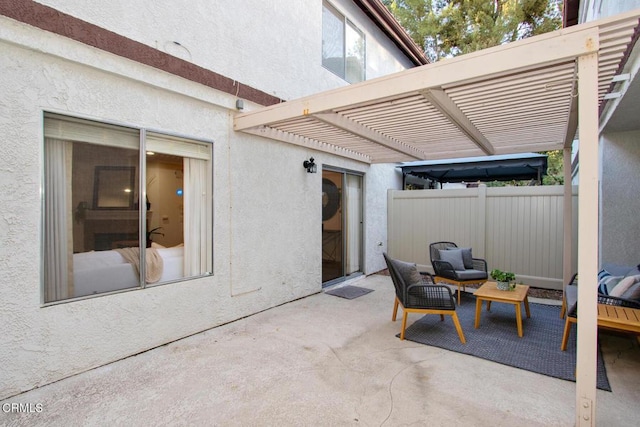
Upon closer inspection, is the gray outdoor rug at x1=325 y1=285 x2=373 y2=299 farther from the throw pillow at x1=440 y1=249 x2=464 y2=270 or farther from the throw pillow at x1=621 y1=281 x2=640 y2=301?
the throw pillow at x1=621 y1=281 x2=640 y2=301

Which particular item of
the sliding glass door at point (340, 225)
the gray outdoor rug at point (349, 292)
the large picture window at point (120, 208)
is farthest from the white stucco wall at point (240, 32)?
the gray outdoor rug at point (349, 292)

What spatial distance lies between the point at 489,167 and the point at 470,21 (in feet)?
25.2

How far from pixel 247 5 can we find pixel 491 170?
819 cm

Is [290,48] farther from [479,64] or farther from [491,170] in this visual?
[491,170]

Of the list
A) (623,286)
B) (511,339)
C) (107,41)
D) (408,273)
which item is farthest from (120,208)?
(623,286)

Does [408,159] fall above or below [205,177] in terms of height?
above

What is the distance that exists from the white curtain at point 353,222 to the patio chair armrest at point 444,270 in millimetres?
2072

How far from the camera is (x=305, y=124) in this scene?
450cm

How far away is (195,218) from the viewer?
443cm

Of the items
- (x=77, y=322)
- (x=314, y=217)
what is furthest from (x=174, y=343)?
(x=314, y=217)

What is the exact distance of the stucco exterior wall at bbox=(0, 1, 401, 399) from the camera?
2.85 meters

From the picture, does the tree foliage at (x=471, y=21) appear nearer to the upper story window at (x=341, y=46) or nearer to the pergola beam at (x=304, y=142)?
the upper story window at (x=341, y=46)

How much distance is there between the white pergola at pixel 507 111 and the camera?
238 cm

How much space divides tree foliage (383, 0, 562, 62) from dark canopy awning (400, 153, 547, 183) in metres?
5.59
